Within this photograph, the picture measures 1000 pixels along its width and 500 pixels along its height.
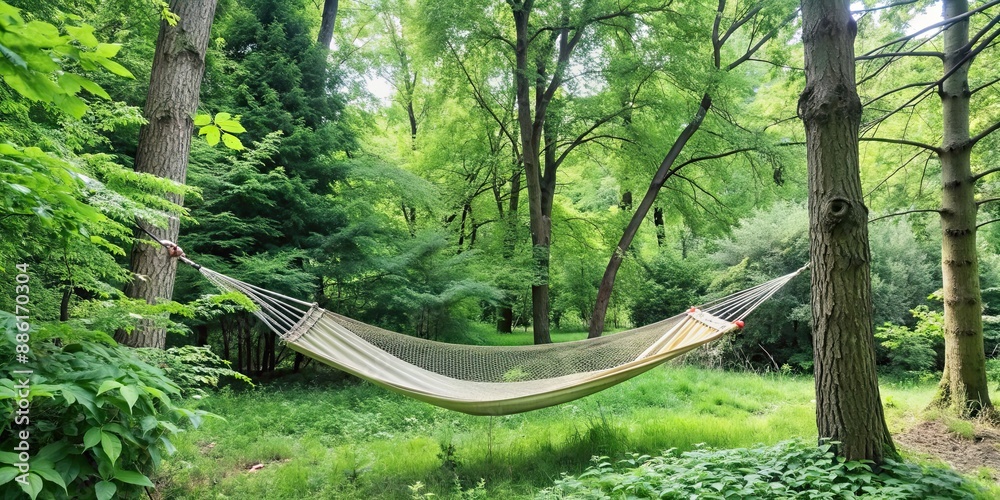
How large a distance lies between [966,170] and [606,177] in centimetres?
716

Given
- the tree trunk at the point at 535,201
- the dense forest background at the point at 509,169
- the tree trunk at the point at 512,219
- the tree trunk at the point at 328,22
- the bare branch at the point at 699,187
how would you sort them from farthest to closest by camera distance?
the tree trunk at the point at 512,219
the bare branch at the point at 699,187
the tree trunk at the point at 328,22
the tree trunk at the point at 535,201
the dense forest background at the point at 509,169

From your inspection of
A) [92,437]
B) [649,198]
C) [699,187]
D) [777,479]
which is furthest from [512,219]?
[92,437]

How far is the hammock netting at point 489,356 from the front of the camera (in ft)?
7.70

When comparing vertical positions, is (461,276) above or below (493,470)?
above

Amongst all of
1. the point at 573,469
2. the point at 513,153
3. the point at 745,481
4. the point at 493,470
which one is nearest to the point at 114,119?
the point at 493,470

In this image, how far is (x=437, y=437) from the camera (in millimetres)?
3193

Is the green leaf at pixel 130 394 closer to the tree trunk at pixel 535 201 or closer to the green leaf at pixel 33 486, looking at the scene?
the green leaf at pixel 33 486

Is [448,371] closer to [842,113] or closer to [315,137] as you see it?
[842,113]

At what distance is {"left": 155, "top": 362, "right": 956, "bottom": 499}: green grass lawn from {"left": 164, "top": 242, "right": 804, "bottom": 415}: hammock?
354mm

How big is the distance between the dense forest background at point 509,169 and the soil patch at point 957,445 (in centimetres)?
137

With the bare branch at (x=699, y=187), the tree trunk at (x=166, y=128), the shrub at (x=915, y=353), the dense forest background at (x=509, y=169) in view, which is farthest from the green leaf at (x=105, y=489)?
the bare branch at (x=699, y=187)

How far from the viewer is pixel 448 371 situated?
297 cm

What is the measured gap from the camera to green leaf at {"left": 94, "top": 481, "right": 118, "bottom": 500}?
1087 mm
